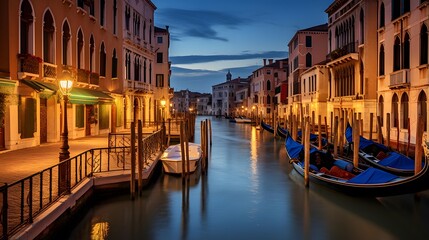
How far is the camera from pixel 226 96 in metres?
82.7

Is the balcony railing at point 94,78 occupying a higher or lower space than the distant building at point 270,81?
lower

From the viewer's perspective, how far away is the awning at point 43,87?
1096 centimetres

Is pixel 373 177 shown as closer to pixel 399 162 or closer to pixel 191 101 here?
pixel 399 162

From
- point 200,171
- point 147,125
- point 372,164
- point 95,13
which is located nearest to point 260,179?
point 200,171

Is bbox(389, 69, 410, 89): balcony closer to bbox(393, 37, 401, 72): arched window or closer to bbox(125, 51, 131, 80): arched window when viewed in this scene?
bbox(393, 37, 401, 72): arched window

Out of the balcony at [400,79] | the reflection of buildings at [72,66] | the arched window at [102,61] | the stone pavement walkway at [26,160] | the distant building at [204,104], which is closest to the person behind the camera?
the stone pavement walkway at [26,160]

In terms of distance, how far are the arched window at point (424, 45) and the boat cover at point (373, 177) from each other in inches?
230

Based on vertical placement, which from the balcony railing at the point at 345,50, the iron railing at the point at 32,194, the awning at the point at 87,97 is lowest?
the iron railing at the point at 32,194

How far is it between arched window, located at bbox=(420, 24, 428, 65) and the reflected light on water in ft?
33.6

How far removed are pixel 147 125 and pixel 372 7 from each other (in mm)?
12250

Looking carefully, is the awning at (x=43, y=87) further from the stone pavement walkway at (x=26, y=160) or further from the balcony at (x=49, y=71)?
the stone pavement walkway at (x=26, y=160)

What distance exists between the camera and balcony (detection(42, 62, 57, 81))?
12117mm

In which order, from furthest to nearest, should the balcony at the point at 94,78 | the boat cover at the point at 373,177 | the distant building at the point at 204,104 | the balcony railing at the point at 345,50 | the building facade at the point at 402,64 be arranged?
the distant building at the point at 204,104 < the balcony railing at the point at 345,50 < the balcony at the point at 94,78 < the building facade at the point at 402,64 < the boat cover at the point at 373,177

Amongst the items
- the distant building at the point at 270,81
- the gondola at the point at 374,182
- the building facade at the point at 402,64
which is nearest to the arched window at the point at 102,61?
the gondola at the point at 374,182
